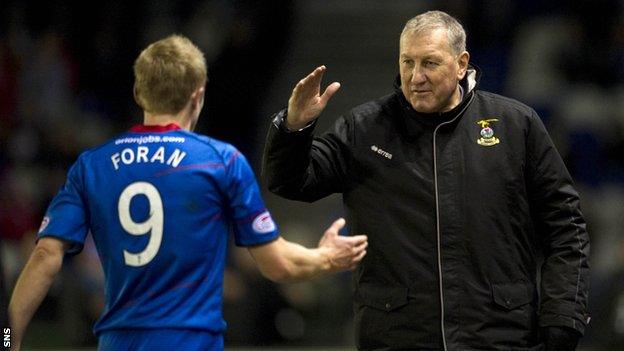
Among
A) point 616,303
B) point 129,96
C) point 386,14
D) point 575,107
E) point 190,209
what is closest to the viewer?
point 190,209

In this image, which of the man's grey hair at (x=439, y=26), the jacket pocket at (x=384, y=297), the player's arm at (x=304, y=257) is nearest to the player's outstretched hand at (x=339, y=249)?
the player's arm at (x=304, y=257)

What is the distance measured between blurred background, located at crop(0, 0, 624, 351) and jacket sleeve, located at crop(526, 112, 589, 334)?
417cm

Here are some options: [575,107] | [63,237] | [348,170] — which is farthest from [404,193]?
[575,107]

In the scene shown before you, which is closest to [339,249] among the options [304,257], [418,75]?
[304,257]

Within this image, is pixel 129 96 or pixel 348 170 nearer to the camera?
pixel 348 170

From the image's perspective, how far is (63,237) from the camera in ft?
15.4

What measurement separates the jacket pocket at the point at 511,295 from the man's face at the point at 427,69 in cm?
78

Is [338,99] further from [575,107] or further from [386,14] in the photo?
[575,107]

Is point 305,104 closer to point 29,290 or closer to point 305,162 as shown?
point 305,162

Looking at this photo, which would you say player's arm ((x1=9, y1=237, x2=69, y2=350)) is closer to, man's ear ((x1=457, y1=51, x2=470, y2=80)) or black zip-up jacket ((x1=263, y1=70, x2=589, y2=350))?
black zip-up jacket ((x1=263, y1=70, x2=589, y2=350))

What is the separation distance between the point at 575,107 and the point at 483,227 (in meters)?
6.79

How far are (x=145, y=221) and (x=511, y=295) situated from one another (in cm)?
153

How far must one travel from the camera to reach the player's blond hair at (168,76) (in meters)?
4.72

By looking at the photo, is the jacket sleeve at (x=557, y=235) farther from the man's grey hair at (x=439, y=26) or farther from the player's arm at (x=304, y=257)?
the player's arm at (x=304, y=257)
